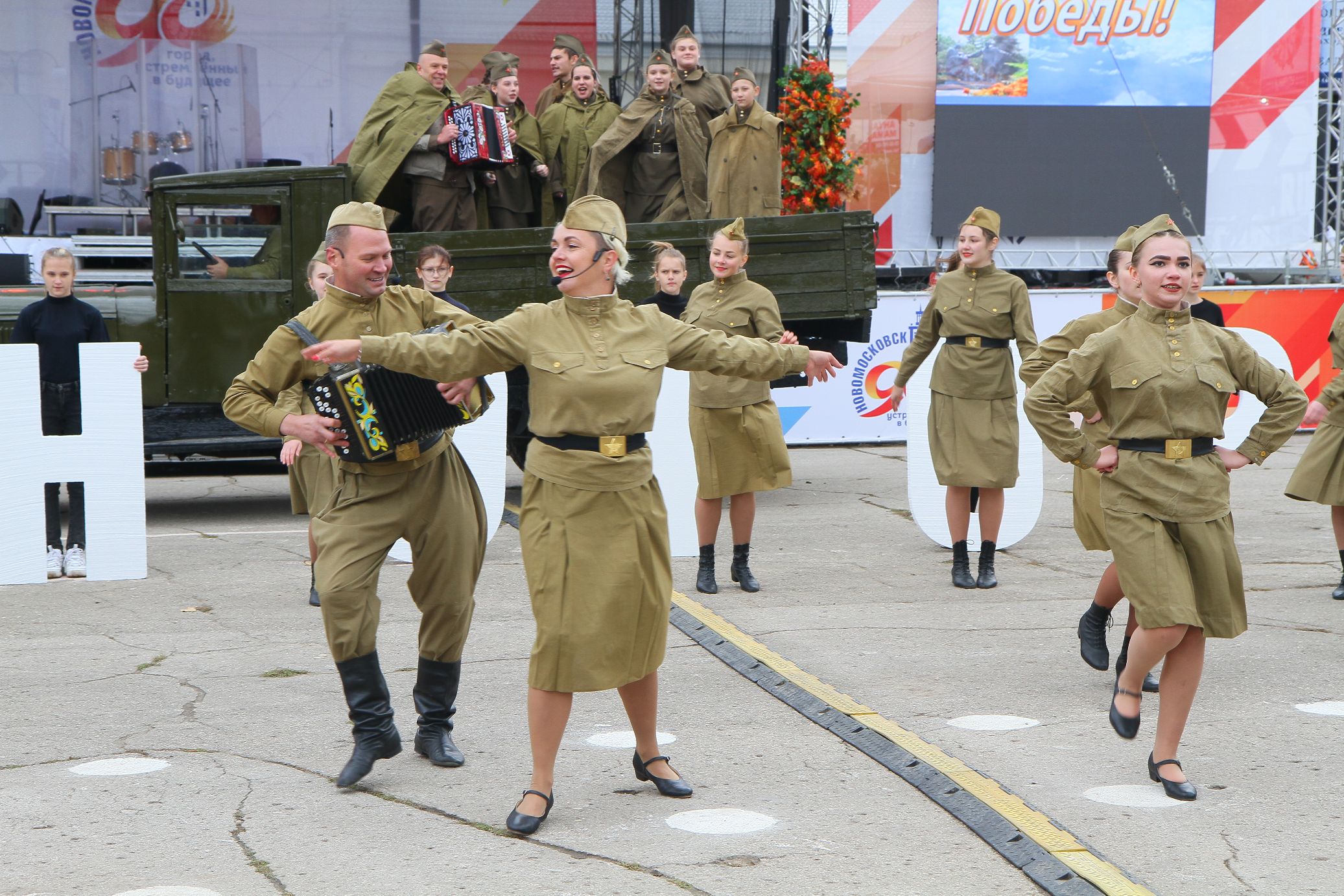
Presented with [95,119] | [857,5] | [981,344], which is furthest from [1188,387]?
[95,119]

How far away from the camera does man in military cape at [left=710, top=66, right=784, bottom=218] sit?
10.3 m

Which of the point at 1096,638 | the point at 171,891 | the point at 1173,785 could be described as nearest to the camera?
the point at 171,891

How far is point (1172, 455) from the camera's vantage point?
430 cm

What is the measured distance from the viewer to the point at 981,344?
24.7ft

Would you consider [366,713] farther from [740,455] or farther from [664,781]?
[740,455]

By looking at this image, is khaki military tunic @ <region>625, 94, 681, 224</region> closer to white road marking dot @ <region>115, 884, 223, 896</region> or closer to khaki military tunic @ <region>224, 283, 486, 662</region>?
khaki military tunic @ <region>224, 283, 486, 662</region>

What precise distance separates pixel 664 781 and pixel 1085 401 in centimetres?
219

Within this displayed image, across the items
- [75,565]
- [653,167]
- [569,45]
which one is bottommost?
[75,565]

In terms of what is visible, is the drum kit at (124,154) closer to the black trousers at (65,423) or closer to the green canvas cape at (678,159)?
the green canvas cape at (678,159)

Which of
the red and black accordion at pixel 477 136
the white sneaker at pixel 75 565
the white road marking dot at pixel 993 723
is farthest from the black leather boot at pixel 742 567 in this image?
the red and black accordion at pixel 477 136

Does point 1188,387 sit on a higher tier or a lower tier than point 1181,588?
higher

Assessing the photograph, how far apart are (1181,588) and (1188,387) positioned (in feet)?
1.97

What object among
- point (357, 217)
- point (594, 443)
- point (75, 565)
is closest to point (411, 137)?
point (75, 565)

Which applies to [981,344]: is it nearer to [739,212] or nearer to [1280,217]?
[739,212]
